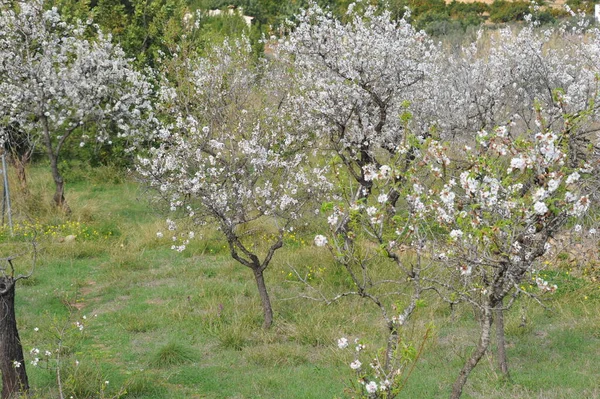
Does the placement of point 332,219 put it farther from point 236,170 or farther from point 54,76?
point 54,76

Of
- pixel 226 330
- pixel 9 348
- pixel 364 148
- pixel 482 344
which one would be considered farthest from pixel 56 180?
pixel 482 344

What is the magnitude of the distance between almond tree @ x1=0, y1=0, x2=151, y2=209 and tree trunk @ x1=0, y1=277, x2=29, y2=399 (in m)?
7.66

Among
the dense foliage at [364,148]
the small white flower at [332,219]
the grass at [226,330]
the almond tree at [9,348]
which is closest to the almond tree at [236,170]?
the dense foliage at [364,148]

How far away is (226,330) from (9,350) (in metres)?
2.59

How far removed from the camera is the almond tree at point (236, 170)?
8.32 metres

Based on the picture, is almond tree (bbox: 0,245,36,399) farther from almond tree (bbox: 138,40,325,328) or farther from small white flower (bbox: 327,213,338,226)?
small white flower (bbox: 327,213,338,226)

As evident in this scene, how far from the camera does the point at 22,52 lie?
43.8ft

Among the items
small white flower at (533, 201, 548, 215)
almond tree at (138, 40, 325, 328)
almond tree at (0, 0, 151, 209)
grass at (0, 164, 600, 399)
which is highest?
almond tree at (0, 0, 151, 209)

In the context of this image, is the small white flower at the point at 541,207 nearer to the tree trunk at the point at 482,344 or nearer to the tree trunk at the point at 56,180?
the tree trunk at the point at 482,344

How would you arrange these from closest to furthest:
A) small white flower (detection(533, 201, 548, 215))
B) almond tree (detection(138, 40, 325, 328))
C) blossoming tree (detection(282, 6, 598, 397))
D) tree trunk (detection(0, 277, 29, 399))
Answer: small white flower (detection(533, 201, 548, 215)) < blossoming tree (detection(282, 6, 598, 397)) < tree trunk (detection(0, 277, 29, 399)) < almond tree (detection(138, 40, 325, 328))

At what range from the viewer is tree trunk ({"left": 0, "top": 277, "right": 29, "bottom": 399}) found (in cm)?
580

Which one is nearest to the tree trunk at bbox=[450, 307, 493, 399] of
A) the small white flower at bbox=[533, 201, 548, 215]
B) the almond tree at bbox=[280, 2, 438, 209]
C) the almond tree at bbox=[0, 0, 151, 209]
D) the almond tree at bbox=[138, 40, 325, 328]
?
the small white flower at bbox=[533, 201, 548, 215]

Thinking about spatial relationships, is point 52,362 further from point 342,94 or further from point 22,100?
point 22,100

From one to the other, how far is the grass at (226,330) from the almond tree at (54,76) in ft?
9.71
